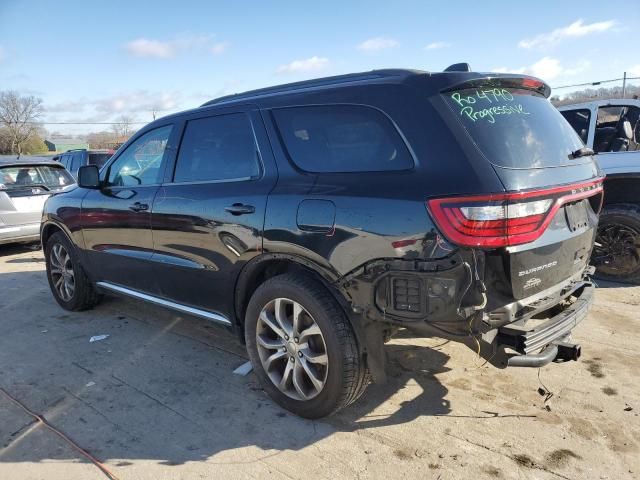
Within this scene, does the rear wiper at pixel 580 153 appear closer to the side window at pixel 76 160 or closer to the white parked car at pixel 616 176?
the white parked car at pixel 616 176

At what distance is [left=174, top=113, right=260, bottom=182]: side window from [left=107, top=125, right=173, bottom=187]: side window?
28 centimetres

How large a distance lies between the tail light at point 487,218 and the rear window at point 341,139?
348mm

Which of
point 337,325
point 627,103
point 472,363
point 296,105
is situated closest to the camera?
point 337,325

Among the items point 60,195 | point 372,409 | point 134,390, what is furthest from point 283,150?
point 60,195

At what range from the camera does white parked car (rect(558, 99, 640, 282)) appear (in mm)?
5457

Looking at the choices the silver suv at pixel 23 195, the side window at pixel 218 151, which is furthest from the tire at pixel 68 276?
the silver suv at pixel 23 195

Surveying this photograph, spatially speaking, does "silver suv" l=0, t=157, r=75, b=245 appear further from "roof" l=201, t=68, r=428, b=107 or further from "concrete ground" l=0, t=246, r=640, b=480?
"roof" l=201, t=68, r=428, b=107

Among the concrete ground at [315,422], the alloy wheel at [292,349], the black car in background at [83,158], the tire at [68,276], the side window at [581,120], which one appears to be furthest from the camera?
the black car in background at [83,158]

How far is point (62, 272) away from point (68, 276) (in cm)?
11

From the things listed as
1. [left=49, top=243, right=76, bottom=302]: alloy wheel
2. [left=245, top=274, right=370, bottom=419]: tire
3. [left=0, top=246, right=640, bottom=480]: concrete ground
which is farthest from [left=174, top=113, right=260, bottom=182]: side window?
[left=49, top=243, right=76, bottom=302]: alloy wheel

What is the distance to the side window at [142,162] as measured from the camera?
3.99 m

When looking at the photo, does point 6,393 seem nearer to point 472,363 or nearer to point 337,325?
point 337,325

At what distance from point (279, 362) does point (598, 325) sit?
117 inches

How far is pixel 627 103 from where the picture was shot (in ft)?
19.9
